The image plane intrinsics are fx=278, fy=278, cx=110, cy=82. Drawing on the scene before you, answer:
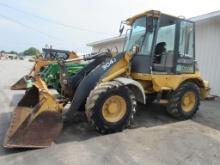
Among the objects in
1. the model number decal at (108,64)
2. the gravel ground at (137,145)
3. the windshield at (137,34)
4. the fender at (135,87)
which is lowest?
the gravel ground at (137,145)

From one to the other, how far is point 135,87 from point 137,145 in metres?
1.35

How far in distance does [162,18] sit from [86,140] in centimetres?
323

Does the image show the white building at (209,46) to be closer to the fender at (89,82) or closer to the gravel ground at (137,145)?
the gravel ground at (137,145)

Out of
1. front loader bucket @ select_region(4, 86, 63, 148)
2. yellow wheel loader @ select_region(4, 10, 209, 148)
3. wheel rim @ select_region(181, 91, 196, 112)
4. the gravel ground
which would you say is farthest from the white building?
front loader bucket @ select_region(4, 86, 63, 148)

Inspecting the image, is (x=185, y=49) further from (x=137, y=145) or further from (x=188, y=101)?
(x=137, y=145)

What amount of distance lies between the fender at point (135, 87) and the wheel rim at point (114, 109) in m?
0.37

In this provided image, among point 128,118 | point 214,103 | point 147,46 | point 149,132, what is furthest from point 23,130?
point 214,103

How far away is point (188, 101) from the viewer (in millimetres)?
6871

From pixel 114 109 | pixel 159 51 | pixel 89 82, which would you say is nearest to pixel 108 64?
pixel 89 82

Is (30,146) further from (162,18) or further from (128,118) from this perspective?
(162,18)

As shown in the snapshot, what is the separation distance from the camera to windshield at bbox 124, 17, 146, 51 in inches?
251

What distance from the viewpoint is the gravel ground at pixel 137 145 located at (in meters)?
4.25

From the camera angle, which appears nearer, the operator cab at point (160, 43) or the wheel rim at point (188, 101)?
the operator cab at point (160, 43)

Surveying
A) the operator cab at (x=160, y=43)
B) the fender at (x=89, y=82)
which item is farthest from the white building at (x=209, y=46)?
the fender at (x=89, y=82)
